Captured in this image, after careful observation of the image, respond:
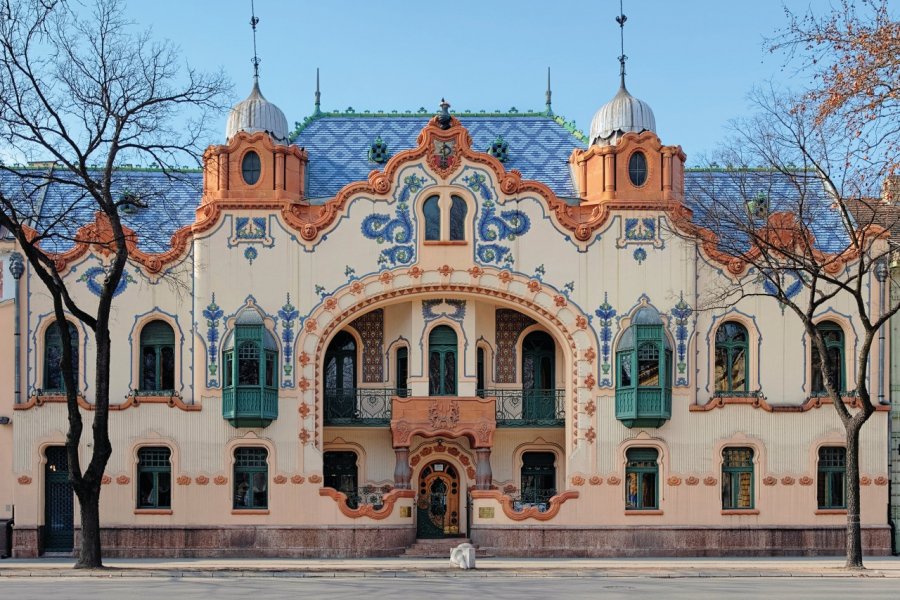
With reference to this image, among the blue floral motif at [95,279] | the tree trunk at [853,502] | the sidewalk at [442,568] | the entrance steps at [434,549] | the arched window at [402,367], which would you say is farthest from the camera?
the arched window at [402,367]

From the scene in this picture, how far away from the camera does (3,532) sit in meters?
40.2

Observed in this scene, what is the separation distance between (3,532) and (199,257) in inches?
365

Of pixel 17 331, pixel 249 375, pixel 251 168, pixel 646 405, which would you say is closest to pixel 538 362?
pixel 646 405

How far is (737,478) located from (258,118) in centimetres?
1716

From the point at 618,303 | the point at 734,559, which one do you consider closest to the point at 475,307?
the point at 618,303

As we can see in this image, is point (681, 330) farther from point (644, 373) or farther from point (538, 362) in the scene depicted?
point (538, 362)

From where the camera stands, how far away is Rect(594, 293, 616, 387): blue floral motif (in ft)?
134

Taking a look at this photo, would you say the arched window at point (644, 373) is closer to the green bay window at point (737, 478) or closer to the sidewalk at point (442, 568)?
the green bay window at point (737, 478)

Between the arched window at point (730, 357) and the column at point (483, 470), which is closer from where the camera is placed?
the column at point (483, 470)

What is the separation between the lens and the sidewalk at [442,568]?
3466 cm

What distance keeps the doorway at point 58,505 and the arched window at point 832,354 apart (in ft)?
69.6

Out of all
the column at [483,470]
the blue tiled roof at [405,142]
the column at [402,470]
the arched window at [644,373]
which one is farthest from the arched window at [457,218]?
the column at [402,470]

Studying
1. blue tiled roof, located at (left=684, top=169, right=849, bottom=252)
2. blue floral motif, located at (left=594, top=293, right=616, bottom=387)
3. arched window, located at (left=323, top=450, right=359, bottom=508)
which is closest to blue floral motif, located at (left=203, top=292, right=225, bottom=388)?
arched window, located at (left=323, top=450, right=359, bottom=508)

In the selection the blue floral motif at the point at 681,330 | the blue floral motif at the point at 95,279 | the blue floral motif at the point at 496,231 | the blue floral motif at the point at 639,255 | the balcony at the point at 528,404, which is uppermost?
the blue floral motif at the point at 496,231
